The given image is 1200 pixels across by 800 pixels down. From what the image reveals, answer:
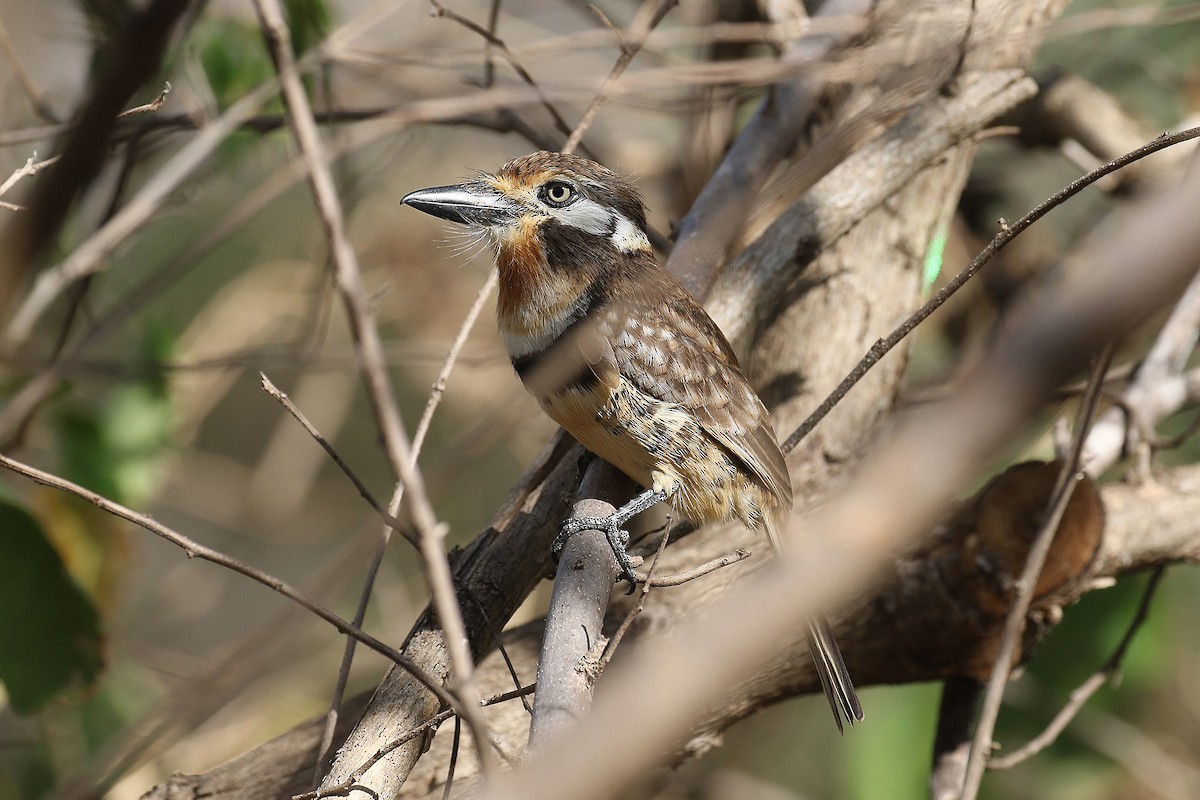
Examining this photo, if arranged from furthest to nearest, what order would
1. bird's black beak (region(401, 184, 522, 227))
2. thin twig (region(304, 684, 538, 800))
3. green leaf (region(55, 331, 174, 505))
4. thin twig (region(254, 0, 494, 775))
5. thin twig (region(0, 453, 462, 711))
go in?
green leaf (region(55, 331, 174, 505)) → bird's black beak (region(401, 184, 522, 227)) → thin twig (region(304, 684, 538, 800)) → thin twig (region(0, 453, 462, 711)) → thin twig (region(254, 0, 494, 775))

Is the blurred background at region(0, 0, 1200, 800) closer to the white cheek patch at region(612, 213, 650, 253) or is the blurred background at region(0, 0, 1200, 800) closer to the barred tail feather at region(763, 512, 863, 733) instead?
the white cheek patch at region(612, 213, 650, 253)

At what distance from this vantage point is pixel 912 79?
2.79 m

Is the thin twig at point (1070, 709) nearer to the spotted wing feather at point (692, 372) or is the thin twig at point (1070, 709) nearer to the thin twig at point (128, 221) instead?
the spotted wing feather at point (692, 372)

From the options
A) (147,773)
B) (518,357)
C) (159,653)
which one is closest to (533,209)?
(518,357)

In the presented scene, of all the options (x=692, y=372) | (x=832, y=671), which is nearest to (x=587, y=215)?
(x=692, y=372)

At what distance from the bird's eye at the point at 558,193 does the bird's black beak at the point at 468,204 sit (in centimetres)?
8

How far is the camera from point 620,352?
2264 millimetres

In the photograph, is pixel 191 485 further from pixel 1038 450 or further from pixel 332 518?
pixel 1038 450

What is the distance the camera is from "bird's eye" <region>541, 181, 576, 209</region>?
2412mm

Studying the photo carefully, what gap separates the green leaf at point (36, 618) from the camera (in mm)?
2510

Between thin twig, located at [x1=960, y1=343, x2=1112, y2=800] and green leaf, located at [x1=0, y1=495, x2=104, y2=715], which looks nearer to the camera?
thin twig, located at [x1=960, y1=343, x2=1112, y2=800]

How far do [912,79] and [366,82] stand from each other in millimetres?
1565

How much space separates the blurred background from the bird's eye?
22cm

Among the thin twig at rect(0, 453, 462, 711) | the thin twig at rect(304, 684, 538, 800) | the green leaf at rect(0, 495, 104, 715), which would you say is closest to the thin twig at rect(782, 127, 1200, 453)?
the thin twig at rect(304, 684, 538, 800)
